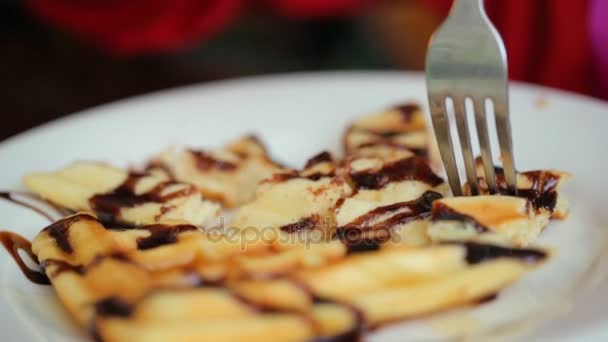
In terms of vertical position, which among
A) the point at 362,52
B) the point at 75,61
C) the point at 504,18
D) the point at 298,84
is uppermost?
the point at 75,61

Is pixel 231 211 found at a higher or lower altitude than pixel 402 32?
lower

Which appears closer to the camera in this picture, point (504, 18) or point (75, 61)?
point (504, 18)

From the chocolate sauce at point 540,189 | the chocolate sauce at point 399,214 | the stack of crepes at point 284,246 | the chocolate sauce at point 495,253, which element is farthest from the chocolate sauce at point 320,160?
the chocolate sauce at point 495,253

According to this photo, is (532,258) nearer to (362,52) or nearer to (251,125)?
(251,125)

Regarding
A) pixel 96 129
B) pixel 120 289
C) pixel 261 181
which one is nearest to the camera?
pixel 120 289

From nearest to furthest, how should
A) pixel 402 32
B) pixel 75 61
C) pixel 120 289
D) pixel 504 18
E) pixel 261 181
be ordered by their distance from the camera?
pixel 120 289 → pixel 261 181 → pixel 504 18 → pixel 402 32 → pixel 75 61

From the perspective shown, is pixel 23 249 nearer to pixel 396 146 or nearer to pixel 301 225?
pixel 301 225

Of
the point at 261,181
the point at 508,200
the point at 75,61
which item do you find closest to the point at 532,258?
the point at 508,200

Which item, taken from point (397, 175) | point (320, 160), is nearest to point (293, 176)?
point (320, 160)
